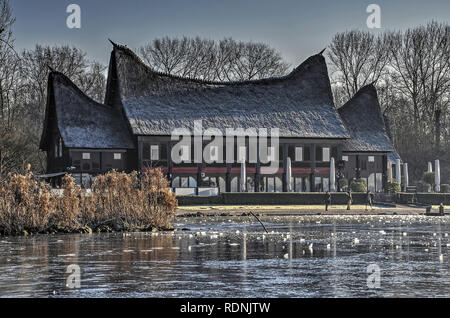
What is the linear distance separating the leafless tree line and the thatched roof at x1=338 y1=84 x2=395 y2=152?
7.00m

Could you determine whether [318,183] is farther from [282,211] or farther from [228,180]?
[282,211]

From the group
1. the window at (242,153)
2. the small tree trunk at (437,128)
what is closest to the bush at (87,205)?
the window at (242,153)

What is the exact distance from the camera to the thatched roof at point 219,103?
71125 mm

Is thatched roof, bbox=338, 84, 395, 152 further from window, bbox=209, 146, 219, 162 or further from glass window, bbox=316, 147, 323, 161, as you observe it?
window, bbox=209, 146, 219, 162

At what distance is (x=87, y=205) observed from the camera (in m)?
35.9

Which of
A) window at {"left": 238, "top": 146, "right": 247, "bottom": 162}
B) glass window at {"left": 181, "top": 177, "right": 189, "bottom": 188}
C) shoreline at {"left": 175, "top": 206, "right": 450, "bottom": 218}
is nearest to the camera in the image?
shoreline at {"left": 175, "top": 206, "right": 450, "bottom": 218}

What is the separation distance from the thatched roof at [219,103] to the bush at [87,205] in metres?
31.5

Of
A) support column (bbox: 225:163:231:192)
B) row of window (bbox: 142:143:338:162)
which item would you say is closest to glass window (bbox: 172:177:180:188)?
row of window (bbox: 142:143:338:162)

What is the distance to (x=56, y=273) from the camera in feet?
68.0

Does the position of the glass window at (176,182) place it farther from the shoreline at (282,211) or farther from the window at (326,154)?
the window at (326,154)

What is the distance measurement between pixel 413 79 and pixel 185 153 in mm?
29381

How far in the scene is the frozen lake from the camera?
17906 mm
